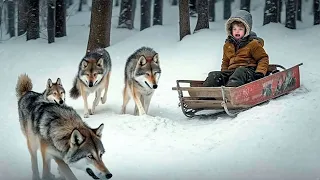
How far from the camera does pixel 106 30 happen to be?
14766 mm

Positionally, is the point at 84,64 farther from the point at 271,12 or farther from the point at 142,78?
the point at 271,12

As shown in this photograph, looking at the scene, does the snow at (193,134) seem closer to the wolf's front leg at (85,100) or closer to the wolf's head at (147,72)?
the wolf's front leg at (85,100)

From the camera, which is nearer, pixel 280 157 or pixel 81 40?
pixel 280 157

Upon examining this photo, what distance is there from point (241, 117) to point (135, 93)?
99.3 inches

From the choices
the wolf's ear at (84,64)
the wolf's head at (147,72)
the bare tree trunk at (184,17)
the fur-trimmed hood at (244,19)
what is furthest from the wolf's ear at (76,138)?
the bare tree trunk at (184,17)

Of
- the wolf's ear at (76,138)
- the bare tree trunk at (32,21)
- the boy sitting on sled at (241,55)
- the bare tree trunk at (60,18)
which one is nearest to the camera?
the wolf's ear at (76,138)

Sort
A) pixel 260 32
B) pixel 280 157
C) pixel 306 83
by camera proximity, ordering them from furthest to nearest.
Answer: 1. pixel 260 32
2. pixel 306 83
3. pixel 280 157

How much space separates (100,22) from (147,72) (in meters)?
5.38

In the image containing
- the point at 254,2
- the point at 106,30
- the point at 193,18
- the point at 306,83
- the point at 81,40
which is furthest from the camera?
the point at 254,2

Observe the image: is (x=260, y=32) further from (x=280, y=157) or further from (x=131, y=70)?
(x=280, y=157)

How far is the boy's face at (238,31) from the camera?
937 cm

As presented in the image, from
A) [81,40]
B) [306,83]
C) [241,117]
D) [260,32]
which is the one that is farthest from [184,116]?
[81,40]

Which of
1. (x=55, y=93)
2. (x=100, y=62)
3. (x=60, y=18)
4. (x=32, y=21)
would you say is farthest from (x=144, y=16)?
(x=55, y=93)

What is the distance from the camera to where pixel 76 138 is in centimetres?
519
